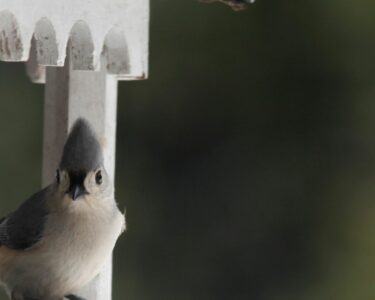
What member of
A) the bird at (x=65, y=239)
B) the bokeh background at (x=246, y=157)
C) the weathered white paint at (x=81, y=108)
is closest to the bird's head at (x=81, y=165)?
the bird at (x=65, y=239)

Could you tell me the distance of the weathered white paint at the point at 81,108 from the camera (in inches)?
99.0

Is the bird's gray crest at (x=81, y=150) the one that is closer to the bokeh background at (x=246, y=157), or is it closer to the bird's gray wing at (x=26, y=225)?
the bird's gray wing at (x=26, y=225)

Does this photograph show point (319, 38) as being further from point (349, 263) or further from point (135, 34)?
point (135, 34)

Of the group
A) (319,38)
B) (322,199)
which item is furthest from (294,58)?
(322,199)

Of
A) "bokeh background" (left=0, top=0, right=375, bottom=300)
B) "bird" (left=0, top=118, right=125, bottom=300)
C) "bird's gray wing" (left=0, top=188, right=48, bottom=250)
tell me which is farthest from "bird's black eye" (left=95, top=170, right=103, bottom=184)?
"bokeh background" (left=0, top=0, right=375, bottom=300)

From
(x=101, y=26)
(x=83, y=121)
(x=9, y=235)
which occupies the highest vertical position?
(x=101, y=26)

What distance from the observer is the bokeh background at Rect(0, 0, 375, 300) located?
4.41 m

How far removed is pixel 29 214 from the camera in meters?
2.56

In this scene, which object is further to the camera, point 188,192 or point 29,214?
point 188,192

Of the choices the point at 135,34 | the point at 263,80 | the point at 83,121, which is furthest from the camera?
the point at 263,80

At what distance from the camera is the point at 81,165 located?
2.40 m

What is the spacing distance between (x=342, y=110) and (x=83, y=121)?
2.20 meters

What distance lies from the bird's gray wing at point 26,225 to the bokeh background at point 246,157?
179 centimetres

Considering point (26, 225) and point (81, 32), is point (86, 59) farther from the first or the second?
point (26, 225)
